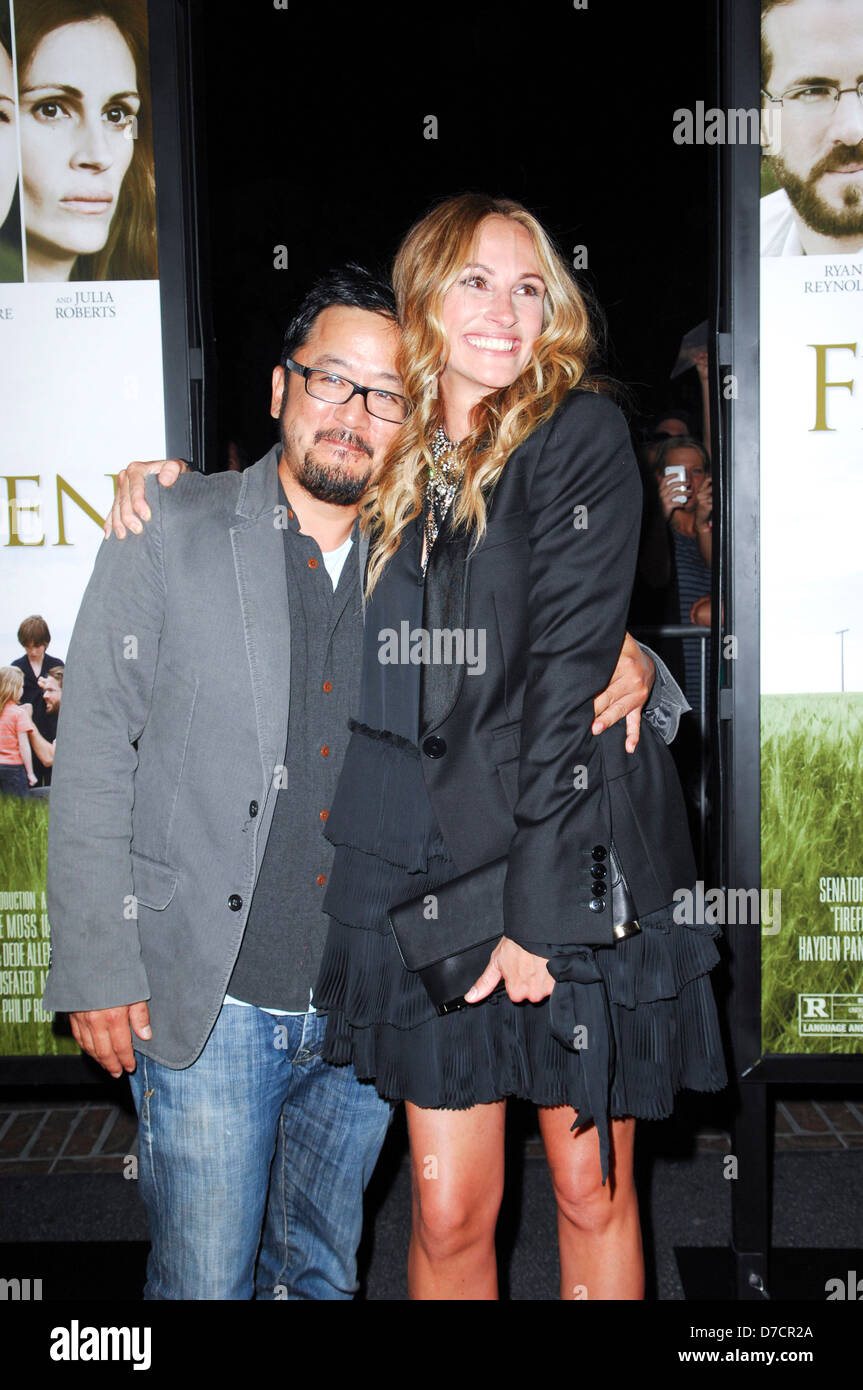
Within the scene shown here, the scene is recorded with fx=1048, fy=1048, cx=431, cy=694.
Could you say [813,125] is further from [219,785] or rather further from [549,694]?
[219,785]

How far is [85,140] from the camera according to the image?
8.93 ft

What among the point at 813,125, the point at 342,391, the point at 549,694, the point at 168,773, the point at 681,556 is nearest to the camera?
the point at 549,694

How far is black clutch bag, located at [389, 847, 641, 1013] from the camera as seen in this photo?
1.95 meters

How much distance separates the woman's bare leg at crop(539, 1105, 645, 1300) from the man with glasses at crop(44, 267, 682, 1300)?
21.5 inches

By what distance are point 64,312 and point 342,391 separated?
3.33 ft

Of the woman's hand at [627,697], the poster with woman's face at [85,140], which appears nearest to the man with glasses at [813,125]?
the woman's hand at [627,697]

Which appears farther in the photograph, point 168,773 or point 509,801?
point 168,773

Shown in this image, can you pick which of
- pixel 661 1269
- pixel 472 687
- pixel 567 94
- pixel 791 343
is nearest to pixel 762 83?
pixel 791 343

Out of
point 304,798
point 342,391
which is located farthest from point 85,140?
point 304,798

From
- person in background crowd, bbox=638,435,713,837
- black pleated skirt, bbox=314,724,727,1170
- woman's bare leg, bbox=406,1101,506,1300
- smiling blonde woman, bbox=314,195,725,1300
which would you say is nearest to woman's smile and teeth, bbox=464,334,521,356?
smiling blonde woman, bbox=314,195,725,1300

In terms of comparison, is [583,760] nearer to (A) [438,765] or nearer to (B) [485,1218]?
(A) [438,765]

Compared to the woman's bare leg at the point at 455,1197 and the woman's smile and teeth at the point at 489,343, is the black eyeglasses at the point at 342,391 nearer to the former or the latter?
the woman's smile and teeth at the point at 489,343

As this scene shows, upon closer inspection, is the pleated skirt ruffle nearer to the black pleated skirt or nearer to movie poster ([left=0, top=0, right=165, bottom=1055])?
the black pleated skirt

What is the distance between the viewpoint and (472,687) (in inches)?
78.0
